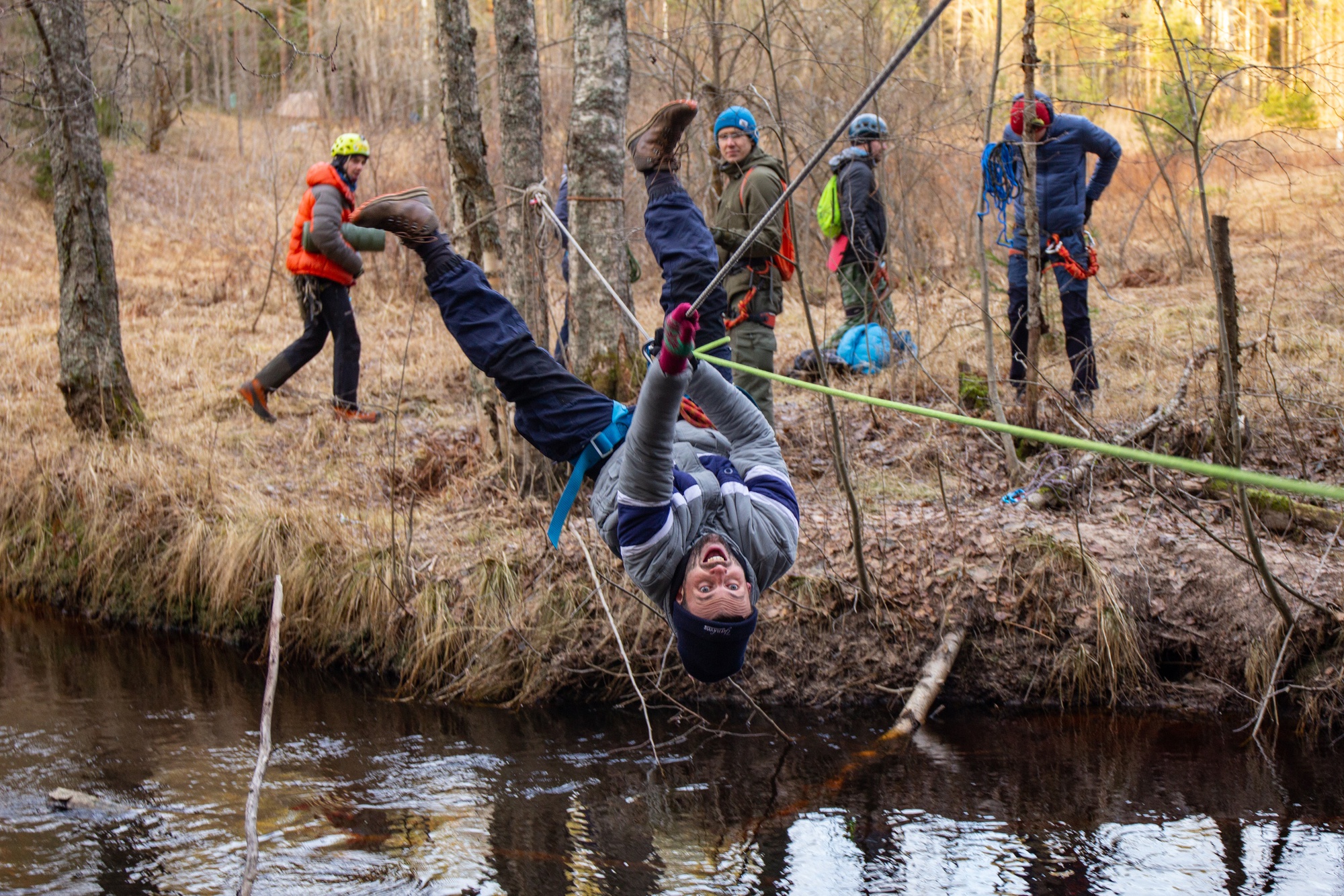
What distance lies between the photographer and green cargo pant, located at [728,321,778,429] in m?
6.24

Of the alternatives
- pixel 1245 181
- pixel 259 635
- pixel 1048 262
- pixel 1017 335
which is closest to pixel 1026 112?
pixel 1048 262

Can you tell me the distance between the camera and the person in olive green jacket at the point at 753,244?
5.92 m

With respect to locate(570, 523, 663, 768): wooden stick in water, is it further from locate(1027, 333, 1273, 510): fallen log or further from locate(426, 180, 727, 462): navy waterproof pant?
locate(1027, 333, 1273, 510): fallen log

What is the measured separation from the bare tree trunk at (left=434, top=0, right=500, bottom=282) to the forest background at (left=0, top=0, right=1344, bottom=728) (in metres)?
0.02

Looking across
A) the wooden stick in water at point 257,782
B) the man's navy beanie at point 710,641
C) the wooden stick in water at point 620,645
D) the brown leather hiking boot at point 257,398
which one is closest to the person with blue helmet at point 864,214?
the wooden stick in water at point 620,645

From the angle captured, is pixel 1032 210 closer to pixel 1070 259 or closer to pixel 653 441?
pixel 1070 259

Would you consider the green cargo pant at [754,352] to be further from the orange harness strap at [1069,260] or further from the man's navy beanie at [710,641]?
the man's navy beanie at [710,641]

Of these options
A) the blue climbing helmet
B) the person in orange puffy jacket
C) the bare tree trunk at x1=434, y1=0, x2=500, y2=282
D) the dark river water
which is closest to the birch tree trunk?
the bare tree trunk at x1=434, y1=0, x2=500, y2=282

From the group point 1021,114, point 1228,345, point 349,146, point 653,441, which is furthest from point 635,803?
point 349,146

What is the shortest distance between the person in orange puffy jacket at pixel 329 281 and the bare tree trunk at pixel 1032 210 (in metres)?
4.43

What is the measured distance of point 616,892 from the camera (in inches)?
159

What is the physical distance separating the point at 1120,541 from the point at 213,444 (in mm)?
5697

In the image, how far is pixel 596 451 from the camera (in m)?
3.67

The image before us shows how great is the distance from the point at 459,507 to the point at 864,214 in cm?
335
